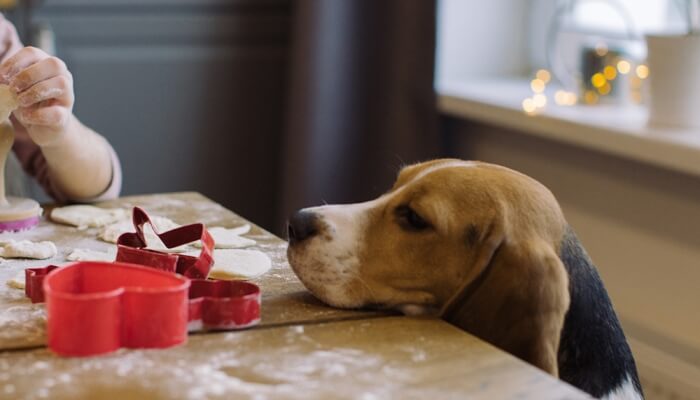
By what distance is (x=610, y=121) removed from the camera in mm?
2580

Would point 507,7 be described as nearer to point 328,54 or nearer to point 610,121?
point 328,54

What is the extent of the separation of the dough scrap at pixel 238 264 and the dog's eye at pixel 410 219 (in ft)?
0.73

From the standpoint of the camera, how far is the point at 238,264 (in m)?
1.52

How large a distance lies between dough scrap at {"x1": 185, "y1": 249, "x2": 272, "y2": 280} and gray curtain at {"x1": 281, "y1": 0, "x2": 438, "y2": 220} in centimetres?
161

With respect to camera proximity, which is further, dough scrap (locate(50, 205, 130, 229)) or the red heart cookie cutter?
dough scrap (locate(50, 205, 130, 229))

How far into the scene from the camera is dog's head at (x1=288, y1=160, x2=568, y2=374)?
1.32m

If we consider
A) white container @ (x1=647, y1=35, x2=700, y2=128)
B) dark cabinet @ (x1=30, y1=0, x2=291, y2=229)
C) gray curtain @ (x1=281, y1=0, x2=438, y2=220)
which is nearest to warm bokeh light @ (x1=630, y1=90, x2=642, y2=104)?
white container @ (x1=647, y1=35, x2=700, y2=128)

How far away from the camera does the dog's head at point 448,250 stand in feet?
4.34

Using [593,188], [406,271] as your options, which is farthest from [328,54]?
[406,271]

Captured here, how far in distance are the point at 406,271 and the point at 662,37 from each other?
129 cm

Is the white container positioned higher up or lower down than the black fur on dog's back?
higher up

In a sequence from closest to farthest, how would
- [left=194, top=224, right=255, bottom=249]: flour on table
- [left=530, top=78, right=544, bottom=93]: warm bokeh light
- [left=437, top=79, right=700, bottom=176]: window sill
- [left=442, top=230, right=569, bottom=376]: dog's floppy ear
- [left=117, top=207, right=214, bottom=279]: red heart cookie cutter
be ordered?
[left=442, top=230, right=569, bottom=376]: dog's floppy ear
[left=117, top=207, right=214, bottom=279]: red heart cookie cutter
[left=194, top=224, right=255, bottom=249]: flour on table
[left=437, top=79, right=700, bottom=176]: window sill
[left=530, top=78, right=544, bottom=93]: warm bokeh light

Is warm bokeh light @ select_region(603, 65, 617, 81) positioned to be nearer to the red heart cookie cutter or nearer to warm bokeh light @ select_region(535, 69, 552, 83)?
warm bokeh light @ select_region(535, 69, 552, 83)

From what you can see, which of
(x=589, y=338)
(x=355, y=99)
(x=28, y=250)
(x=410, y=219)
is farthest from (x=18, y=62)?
(x=355, y=99)
